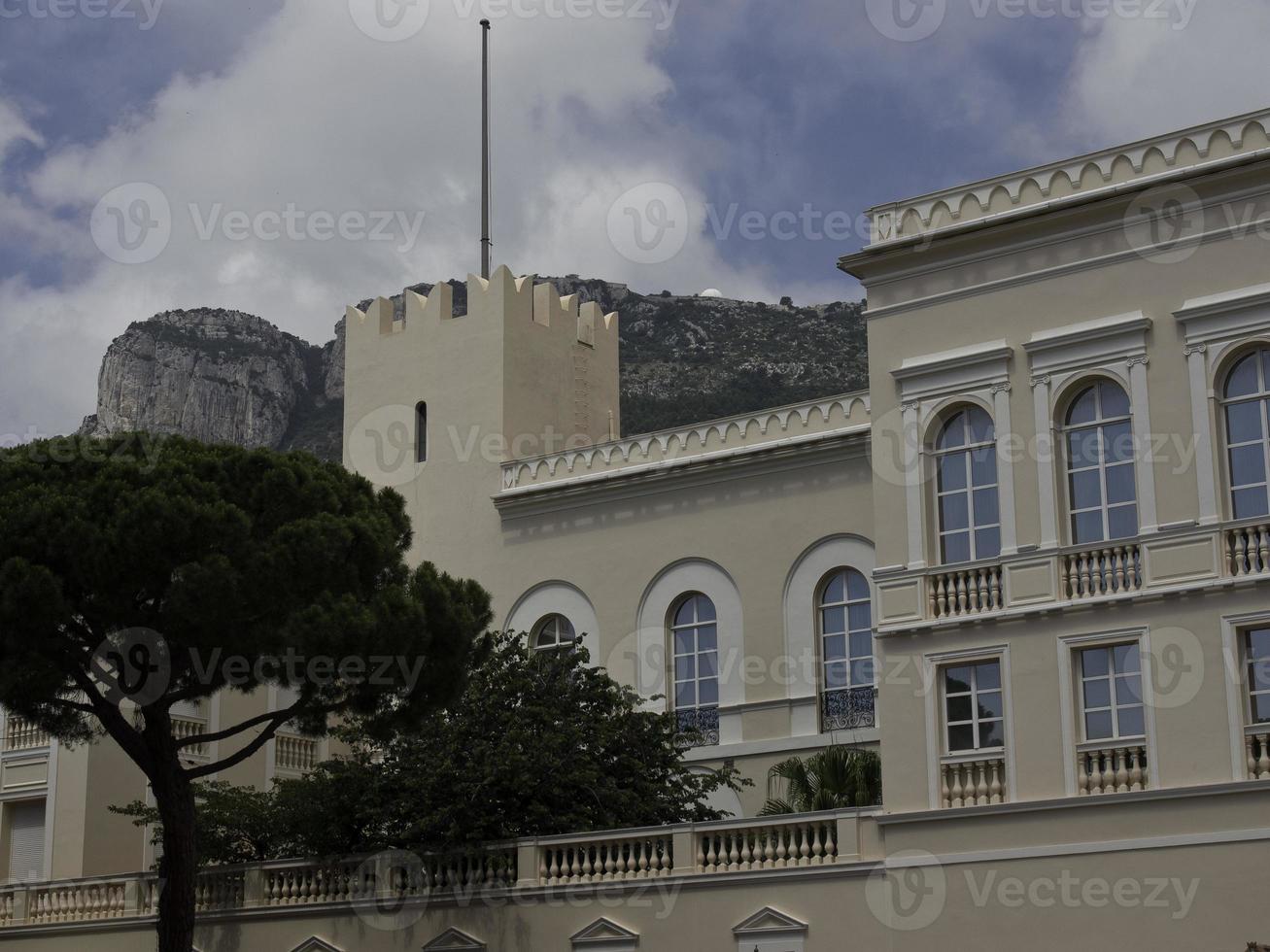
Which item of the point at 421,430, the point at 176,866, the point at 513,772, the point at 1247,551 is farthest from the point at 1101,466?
the point at 421,430

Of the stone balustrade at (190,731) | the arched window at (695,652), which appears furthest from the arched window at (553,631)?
the stone balustrade at (190,731)

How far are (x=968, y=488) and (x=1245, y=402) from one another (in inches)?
131

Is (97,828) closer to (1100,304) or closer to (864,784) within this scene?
(864,784)

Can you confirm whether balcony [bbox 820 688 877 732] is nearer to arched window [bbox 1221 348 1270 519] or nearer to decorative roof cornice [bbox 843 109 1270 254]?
decorative roof cornice [bbox 843 109 1270 254]

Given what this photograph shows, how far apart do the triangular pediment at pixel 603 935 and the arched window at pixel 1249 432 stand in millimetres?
8474

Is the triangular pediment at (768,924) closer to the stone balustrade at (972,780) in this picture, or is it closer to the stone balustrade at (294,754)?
the stone balustrade at (972,780)

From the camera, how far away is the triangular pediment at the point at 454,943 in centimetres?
2352

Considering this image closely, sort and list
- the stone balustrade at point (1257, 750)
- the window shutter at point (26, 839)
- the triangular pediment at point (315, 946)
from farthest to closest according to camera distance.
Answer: the window shutter at point (26, 839)
the triangular pediment at point (315, 946)
the stone balustrade at point (1257, 750)

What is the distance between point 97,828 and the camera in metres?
30.0

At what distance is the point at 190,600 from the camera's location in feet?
71.2

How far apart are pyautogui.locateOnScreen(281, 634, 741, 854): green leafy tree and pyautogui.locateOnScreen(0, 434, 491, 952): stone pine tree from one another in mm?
1348

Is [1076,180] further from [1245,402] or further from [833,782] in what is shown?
[833,782]

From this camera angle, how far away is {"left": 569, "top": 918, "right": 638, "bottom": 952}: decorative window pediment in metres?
22.4

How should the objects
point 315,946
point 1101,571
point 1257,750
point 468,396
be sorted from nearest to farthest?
point 1257,750 → point 1101,571 → point 315,946 → point 468,396
